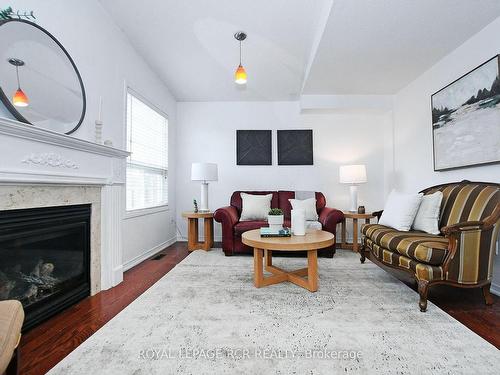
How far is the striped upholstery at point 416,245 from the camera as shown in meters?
1.91

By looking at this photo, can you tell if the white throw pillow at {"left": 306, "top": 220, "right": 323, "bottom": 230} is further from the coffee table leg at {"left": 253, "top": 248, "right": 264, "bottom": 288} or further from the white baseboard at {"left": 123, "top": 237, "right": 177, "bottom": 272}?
the white baseboard at {"left": 123, "top": 237, "right": 177, "bottom": 272}

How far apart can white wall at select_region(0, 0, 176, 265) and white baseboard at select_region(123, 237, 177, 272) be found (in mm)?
30

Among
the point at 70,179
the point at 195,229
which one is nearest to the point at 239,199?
the point at 195,229

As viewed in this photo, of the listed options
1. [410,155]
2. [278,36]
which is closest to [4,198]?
[278,36]

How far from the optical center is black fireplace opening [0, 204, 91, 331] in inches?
61.9

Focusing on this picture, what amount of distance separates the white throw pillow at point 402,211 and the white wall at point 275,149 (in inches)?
61.9

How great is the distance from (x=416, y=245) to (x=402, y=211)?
0.73 meters

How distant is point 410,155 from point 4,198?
4.41 m

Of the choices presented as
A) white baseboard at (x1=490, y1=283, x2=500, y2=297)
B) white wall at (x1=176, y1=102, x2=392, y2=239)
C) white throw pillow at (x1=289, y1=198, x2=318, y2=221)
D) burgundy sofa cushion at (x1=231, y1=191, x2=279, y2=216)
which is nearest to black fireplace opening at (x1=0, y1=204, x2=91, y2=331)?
burgundy sofa cushion at (x1=231, y1=191, x2=279, y2=216)

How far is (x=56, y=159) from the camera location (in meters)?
1.78

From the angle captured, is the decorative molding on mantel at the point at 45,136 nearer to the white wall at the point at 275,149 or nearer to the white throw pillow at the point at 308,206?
the white wall at the point at 275,149

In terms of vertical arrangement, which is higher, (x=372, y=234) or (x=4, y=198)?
(x=4, y=198)

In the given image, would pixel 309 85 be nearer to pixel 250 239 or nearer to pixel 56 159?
pixel 250 239

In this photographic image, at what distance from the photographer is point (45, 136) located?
164cm
